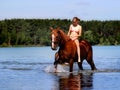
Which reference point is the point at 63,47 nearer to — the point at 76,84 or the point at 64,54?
the point at 64,54

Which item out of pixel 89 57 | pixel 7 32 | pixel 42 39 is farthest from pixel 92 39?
pixel 89 57

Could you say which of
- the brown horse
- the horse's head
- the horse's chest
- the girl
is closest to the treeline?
the girl

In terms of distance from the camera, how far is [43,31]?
158000 mm

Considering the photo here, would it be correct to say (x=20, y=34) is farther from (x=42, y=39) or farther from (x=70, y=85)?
(x=70, y=85)

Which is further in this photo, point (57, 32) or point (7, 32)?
point (7, 32)

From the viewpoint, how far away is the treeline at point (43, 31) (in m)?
153

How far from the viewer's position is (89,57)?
79.4 feet

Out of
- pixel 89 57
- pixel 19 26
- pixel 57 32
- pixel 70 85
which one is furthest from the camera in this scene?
pixel 19 26

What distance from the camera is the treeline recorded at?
153 meters

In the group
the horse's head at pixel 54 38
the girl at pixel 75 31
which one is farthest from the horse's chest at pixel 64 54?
the girl at pixel 75 31

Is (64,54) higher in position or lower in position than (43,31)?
higher

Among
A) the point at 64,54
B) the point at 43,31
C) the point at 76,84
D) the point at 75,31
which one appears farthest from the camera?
the point at 43,31

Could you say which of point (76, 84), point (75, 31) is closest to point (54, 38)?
point (75, 31)

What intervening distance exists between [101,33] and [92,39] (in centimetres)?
1704
